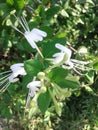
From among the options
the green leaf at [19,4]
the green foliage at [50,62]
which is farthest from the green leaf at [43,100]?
the green leaf at [19,4]

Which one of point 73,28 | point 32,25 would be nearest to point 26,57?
point 73,28

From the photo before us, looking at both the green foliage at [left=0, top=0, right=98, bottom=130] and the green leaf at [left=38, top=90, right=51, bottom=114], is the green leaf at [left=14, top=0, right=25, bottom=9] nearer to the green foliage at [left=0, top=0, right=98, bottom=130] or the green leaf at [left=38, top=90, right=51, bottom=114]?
the green foliage at [left=0, top=0, right=98, bottom=130]

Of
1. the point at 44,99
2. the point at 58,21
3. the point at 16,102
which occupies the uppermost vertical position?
the point at 58,21

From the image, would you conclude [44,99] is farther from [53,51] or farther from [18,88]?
[18,88]

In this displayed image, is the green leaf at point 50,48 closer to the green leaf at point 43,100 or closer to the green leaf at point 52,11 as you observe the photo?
the green leaf at point 43,100

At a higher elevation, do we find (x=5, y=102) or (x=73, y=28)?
(x=73, y=28)

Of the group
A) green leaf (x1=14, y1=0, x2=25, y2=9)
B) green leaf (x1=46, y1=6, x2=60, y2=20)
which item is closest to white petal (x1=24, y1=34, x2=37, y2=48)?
green leaf (x1=14, y1=0, x2=25, y2=9)

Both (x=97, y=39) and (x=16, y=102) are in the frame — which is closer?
(x=16, y=102)
